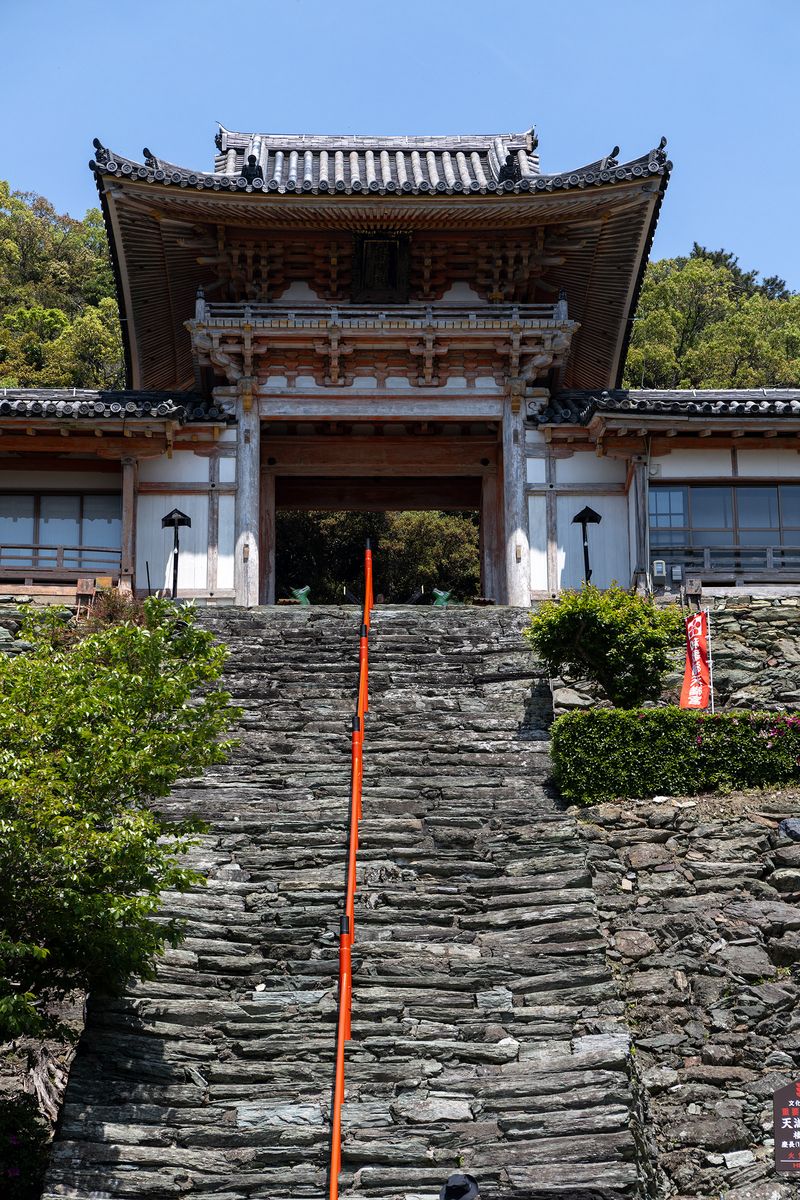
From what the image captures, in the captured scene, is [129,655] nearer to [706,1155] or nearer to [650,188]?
[706,1155]

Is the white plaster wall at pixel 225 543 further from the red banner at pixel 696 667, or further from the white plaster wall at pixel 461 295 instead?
the red banner at pixel 696 667

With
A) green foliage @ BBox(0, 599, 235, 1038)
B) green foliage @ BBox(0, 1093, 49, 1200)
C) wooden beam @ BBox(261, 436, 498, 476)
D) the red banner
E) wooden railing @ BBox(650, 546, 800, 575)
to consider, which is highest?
wooden beam @ BBox(261, 436, 498, 476)

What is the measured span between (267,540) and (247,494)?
6.20 ft

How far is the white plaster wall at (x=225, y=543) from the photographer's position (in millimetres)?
20578

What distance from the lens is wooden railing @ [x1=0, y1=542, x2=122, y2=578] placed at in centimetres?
2045

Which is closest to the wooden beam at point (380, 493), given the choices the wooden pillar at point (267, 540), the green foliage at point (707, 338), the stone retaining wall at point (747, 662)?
the wooden pillar at point (267, 540)

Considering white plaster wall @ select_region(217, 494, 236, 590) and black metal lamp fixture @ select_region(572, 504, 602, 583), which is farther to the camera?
white plaster wall @ select_region(217, 494, 236, 590)

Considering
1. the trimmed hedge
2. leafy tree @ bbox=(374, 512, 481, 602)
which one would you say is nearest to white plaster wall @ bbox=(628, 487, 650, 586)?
the trimmed hedge

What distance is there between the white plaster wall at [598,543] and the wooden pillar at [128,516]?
22.3 feet

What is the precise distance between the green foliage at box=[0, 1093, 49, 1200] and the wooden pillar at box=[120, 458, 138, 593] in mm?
11458

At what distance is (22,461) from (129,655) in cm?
1185

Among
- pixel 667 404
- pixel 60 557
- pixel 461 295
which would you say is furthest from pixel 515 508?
pixel 60 557

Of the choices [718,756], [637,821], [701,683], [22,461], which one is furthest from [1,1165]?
[22,461]

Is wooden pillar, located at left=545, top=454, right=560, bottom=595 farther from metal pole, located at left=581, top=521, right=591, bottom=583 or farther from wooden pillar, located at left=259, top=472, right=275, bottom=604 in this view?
wooden pillar, located at left=259, top=472, right=275, bottom=604
